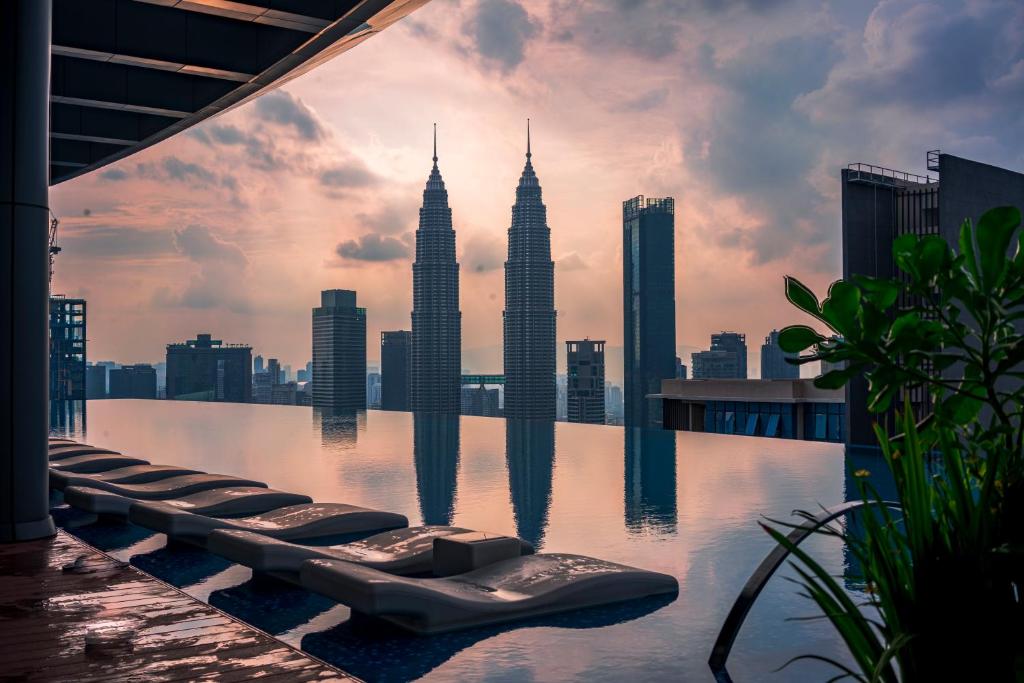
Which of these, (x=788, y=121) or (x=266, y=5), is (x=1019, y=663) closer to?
(x=266, y=5)

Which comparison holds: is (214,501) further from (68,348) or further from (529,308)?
(529,308)

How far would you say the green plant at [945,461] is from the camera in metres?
1.89

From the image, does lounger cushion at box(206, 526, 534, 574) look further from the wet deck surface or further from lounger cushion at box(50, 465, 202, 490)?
lounger cushion at box(50, 465, 202, 490)

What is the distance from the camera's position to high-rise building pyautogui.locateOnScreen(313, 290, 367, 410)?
63.0m

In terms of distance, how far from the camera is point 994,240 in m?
1.87

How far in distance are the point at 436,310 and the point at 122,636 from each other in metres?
121

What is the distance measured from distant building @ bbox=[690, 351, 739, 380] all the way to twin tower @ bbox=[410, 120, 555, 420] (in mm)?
20749

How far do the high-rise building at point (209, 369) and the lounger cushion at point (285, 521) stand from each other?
58.8 meters

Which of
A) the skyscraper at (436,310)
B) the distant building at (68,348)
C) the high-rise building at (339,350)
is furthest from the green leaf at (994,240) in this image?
the skyscraper at (436,310)

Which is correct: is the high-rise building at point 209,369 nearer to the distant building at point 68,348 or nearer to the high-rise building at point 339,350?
the high-rise building at point 339,350

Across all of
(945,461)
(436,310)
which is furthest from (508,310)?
(945,461)

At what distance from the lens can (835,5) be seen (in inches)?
702

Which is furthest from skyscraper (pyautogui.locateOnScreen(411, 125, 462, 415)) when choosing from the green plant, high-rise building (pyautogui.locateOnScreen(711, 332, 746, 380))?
the green plant

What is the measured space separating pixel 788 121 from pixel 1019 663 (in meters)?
21.3
